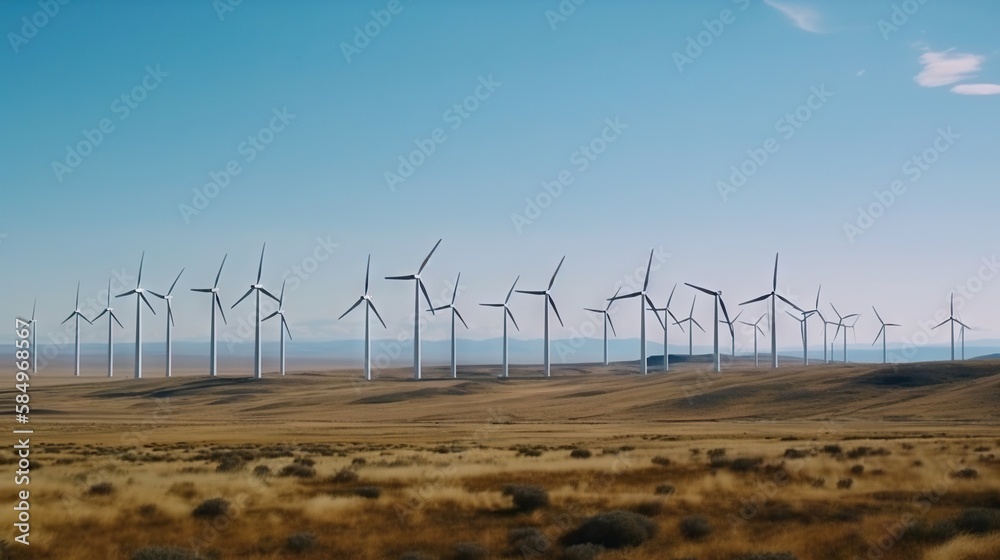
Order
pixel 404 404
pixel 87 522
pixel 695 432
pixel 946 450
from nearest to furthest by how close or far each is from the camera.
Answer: pixel 87 522
pixel 946 450
pixel 695 432
pixel 404 404

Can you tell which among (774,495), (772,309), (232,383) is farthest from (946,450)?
(232,383)

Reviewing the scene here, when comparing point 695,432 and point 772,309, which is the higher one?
point 772,309

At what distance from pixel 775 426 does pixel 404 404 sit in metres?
55.4

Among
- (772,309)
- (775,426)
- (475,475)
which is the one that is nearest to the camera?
(475,475)

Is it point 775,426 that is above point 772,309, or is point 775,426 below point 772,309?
below

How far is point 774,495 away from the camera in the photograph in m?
25.7

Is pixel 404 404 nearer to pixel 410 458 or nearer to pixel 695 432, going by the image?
pixel 695 432

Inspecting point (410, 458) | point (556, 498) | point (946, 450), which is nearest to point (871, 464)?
point (946, 450)

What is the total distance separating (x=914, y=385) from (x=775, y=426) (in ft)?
117

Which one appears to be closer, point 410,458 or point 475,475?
point 475,475


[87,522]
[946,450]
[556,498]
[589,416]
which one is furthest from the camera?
[589,416]

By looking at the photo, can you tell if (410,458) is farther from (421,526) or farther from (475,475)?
(421,526)

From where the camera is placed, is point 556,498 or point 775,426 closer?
point 556,498

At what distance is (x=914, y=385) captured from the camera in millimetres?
94812
